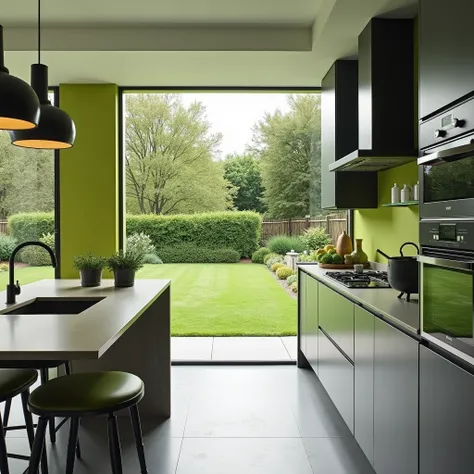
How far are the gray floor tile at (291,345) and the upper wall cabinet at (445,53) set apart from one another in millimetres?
3498

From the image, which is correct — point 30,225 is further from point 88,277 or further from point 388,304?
point 388,304

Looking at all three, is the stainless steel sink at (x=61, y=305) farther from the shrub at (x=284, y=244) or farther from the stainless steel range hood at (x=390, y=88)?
the shrub at (x=284, y=244)

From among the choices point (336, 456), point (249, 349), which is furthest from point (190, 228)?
point (336, 456)

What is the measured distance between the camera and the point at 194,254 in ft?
16.7

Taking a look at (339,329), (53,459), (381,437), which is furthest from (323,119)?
(53,459)

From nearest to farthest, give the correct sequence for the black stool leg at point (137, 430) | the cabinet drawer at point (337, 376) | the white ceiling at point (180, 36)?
the black stool leg at point (137, 430) → the cabinet drawer at point (337, 376) → the white ceiling at point (180, 36)

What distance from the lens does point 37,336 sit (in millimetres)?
1896

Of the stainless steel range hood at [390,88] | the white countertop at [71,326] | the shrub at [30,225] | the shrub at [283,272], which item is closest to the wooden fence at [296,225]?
the shrub at [283,272]

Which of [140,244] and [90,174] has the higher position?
[90,174]

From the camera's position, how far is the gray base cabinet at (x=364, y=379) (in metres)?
2.48

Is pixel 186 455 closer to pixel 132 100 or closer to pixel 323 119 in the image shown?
pixel 323 119

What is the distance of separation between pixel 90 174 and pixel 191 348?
1971 mm

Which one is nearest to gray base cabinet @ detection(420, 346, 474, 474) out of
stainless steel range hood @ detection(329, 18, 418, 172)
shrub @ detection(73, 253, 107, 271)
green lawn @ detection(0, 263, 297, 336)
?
stainless steel range hood @ detection(329, 18, 418, 172)

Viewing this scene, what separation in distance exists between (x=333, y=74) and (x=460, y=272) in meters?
3.19
